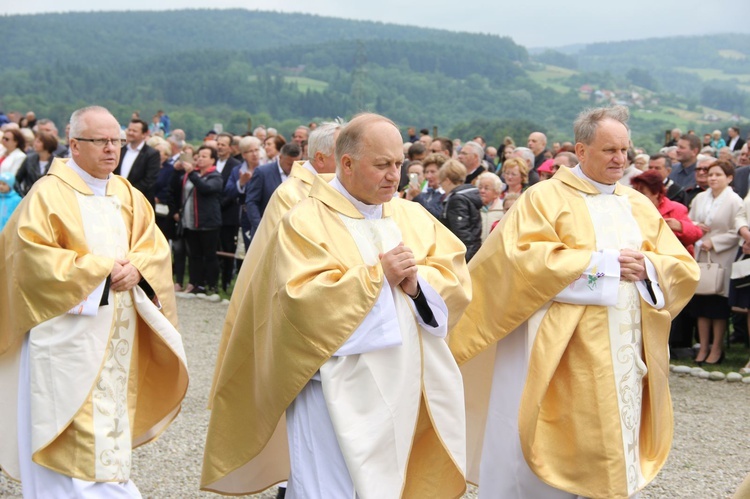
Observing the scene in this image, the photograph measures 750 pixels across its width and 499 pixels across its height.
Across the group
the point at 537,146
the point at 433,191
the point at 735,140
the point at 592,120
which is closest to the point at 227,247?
the point at 537,146

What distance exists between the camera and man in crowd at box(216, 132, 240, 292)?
13.8m

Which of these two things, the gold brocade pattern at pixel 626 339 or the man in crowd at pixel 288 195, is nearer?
the gold brocade pattern at pixel 626 339

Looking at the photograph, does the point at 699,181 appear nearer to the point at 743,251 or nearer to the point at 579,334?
the point at 743,251

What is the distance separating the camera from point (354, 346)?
440 centimetres

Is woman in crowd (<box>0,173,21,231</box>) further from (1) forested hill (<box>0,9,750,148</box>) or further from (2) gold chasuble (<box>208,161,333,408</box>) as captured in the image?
(1) forested hill (<box>0,9,750,148</box>)

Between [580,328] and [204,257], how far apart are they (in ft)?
28.1

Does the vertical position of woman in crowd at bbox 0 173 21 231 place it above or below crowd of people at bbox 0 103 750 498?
below

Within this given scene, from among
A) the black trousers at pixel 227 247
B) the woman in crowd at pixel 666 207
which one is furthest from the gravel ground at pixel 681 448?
the black trousers at pixel 227 247

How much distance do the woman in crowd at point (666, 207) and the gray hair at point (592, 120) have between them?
321 centimetres

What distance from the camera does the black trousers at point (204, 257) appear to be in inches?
517

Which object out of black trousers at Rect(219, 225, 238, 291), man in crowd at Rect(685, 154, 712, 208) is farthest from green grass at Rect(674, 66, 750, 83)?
man in crowd at Rect(685, 154, 712, 208)

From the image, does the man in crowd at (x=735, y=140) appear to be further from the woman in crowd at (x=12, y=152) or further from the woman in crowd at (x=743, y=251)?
the woman in crowd at (x=12, y=152)

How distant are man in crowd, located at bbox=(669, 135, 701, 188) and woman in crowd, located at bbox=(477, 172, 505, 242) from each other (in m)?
3.39

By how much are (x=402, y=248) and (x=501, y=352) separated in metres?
1.64
